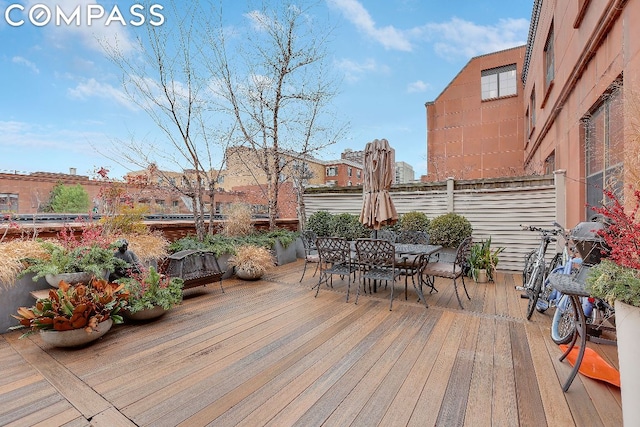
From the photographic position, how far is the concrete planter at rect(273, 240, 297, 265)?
6.96 m

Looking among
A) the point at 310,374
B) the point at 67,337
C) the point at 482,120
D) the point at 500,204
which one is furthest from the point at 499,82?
the point at 67,337

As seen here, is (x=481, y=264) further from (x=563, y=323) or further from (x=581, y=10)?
(x=581, y=10)

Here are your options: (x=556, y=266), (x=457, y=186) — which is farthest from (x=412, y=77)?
(x=556, y=266)

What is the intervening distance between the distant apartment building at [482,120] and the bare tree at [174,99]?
413 inches

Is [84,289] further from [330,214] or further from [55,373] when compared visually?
[330,214]

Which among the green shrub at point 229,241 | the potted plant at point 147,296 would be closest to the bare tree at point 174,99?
the green shrub at point 229,241

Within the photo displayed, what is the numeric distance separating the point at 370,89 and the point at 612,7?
313 inches

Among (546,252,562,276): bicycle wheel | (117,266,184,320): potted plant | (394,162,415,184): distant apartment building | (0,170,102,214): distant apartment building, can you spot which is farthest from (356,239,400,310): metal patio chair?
(394,162,415,184): distant apartment building

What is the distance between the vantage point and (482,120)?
1261cm

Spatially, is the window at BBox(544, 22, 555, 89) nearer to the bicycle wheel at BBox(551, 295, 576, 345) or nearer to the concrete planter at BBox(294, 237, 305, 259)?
the bicycle wheel at BBox(551, 295, 576, 345)

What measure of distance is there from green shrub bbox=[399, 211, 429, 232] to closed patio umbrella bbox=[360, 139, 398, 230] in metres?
1.86

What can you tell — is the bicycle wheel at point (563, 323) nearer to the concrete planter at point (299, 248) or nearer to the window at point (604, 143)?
the window at point (604, 143)

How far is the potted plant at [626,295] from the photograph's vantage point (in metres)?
1.50

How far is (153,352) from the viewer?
8.95 feet
